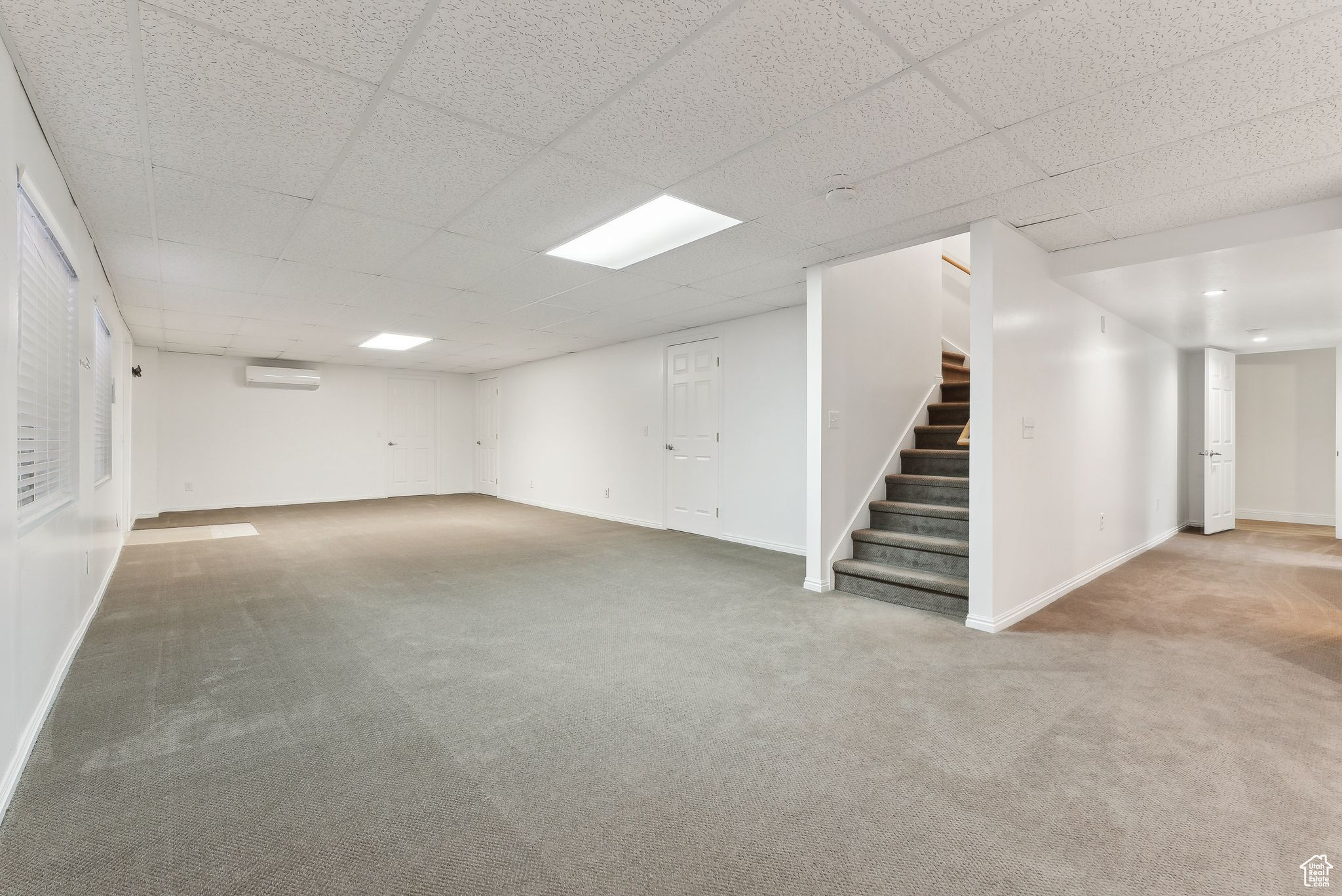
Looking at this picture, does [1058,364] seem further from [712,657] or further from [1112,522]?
[712,657]

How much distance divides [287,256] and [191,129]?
1823 millimetres

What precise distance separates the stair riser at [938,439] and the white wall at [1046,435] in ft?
2.89

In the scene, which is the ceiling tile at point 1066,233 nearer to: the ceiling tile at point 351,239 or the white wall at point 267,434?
the ceiling tile at point 351,239

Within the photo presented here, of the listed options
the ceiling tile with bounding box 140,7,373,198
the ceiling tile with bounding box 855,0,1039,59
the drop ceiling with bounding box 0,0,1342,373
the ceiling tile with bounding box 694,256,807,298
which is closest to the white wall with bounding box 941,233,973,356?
the ceiling tile with bounding box 694,256,807,298

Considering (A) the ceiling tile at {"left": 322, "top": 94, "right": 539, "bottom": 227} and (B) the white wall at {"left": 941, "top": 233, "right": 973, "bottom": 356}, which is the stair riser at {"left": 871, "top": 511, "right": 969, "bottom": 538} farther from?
(A) the ceiling tile at {"left": 322, "top": 94, "right": 539, "bottom": 227}

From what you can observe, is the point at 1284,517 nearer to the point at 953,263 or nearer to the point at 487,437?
the point at 953,263

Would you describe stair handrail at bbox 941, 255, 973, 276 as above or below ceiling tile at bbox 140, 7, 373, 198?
above

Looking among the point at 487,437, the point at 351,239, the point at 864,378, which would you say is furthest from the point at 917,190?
the point at 487,437

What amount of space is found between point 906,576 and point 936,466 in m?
1.30

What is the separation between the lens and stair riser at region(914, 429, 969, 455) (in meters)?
5.04

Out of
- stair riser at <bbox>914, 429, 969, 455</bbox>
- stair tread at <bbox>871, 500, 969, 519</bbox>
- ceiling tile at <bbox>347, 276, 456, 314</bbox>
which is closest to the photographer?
stair tread at <bbox>871, 500, 969, 519</bbox>

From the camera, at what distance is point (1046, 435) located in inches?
155

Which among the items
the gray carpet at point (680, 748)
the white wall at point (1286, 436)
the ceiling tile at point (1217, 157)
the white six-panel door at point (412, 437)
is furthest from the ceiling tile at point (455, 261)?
the white wall at point (1286, 436)

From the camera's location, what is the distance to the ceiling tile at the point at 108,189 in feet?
8.63
